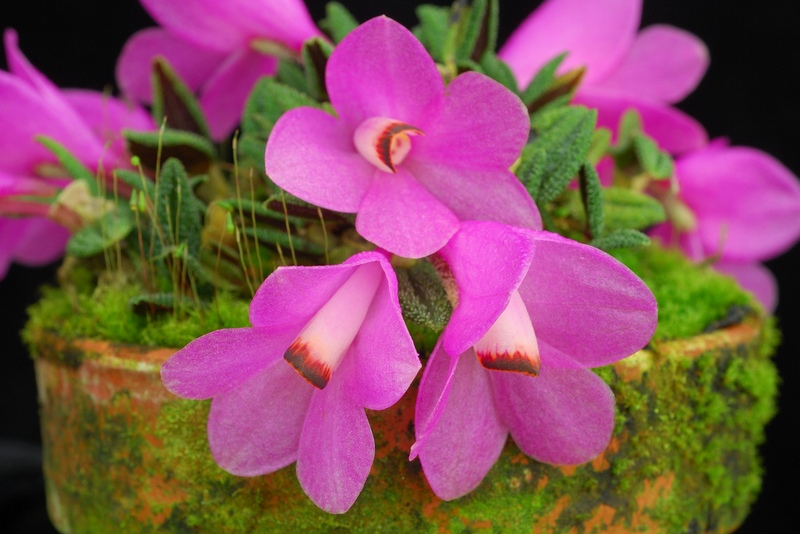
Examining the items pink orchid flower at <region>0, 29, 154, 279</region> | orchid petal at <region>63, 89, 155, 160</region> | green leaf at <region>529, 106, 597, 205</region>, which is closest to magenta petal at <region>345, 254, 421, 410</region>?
green leaf at <region>529, 106, 597, 205</region>

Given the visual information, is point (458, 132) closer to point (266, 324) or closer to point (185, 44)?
point (266, 324)

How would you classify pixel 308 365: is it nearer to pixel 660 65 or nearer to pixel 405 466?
pixel 405 466

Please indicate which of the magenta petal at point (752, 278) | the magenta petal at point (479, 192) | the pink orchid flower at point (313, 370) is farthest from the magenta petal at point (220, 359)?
the magenta petal at point (752, 278)

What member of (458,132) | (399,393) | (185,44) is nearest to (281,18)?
(185,44)

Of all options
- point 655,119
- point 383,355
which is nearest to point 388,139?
point 383,355

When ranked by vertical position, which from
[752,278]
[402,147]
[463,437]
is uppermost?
[402,147]

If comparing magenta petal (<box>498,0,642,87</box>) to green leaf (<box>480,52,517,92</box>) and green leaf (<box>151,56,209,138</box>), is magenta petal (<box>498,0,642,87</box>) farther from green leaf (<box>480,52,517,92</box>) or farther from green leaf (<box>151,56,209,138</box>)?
green leaf (<box>151,56,209,138</box>)

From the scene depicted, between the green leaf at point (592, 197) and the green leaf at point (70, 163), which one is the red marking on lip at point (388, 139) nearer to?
the green leaf at point (592, 197)
